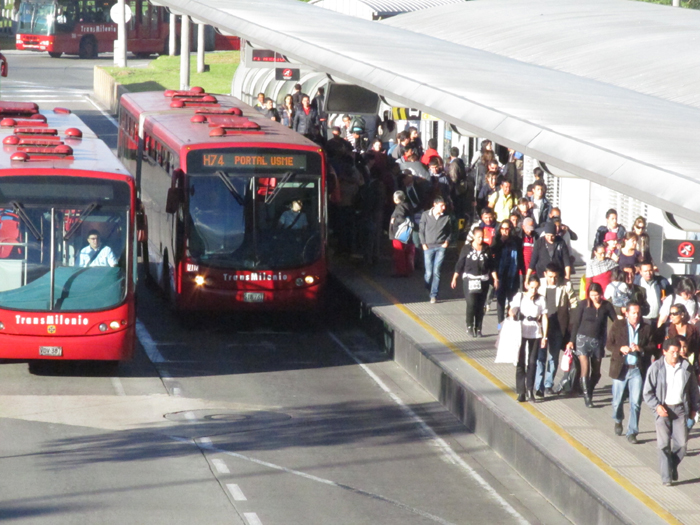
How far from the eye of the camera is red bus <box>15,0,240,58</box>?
59625 millimetres

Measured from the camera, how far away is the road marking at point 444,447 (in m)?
11.2

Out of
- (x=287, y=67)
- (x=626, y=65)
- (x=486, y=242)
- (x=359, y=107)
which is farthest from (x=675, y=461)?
(x=287, y=67)

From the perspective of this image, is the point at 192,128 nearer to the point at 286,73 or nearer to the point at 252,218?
the point at 252,218

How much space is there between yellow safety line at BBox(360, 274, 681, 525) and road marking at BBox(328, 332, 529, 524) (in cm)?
90

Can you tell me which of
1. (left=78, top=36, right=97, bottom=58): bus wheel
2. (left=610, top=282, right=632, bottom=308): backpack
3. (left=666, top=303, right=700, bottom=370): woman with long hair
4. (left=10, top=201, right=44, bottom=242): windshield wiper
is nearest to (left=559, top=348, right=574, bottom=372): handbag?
(left=610, top=282, right=632, bottom=308): backpack

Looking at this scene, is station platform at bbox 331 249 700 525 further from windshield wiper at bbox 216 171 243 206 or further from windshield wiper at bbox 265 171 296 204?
windshield wiper at bbox 216 171 243 206

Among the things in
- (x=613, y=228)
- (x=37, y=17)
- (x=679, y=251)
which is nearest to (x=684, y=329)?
(x=679, y=251)

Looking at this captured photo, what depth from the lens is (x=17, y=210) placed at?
47.9 ft

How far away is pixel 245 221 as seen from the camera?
17438 millimetres

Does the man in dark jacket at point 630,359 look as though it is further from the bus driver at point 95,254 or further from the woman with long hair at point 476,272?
the bus driver at point 95,254

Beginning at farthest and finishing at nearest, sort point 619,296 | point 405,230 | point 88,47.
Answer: point 88,47
point 405,230
point 619,296

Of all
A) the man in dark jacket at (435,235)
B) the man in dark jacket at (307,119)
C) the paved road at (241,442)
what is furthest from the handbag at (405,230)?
the man in dark jacket at (307,119)

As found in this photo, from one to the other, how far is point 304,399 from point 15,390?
3.38m

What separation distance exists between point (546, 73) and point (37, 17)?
149 ft
